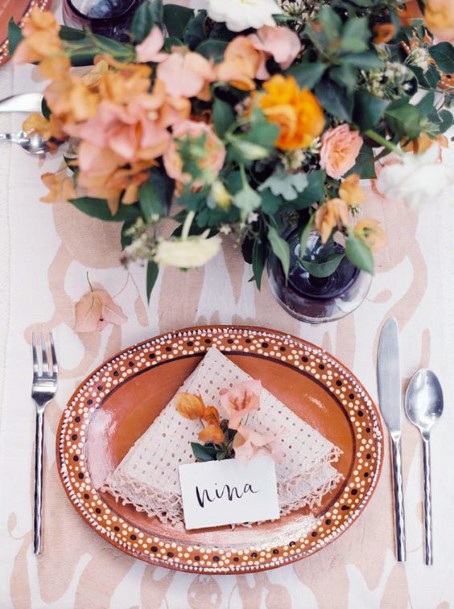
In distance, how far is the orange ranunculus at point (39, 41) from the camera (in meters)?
0.48

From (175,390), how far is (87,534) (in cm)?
21

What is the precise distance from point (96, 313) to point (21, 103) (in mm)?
292

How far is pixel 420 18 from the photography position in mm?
603

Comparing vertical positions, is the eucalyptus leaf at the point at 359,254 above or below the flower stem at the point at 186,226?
below

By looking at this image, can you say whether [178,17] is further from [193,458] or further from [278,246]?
[193,458]

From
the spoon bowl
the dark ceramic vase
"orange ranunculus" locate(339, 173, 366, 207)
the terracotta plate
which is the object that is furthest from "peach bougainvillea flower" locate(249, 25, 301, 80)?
the spoon bowl

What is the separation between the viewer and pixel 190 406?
761 millimetres

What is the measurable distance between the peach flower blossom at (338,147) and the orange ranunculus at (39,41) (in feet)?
0.74

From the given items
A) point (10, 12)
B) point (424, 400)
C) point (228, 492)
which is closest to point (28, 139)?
point (10, 12)

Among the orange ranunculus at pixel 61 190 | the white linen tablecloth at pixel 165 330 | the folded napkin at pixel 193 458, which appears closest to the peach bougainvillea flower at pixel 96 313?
the white linen tablecloth at pixel 165 330

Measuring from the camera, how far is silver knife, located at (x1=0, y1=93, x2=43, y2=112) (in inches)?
32.5

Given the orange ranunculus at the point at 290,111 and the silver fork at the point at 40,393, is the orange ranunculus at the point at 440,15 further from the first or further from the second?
the silver fork at the point at 40,393

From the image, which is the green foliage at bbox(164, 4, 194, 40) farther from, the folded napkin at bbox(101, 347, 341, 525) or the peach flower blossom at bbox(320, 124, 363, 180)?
the folded napkin at bbox(101, 347, 341, 525)

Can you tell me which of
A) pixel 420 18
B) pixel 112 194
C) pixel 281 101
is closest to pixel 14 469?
pixel 112 194
